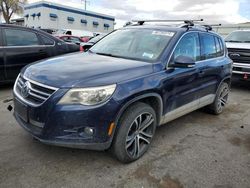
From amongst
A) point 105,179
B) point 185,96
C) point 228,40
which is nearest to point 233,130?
point 185,96

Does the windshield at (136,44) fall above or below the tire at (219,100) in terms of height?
above

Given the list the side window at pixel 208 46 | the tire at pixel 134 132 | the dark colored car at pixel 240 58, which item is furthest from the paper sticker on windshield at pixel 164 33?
the dark colored car at pixel 240 58

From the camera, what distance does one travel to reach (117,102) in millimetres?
2945

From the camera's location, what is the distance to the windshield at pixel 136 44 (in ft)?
12.7

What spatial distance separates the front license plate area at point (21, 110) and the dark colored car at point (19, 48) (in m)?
3.28

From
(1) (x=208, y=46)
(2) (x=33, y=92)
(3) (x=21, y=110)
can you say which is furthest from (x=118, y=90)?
(1) (x=208, y=46)

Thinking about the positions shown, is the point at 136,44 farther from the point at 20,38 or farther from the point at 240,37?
the point at 240,37

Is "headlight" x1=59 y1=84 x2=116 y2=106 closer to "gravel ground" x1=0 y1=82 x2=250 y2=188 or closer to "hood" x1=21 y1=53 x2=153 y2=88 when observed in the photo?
"hood" x1=21 y1=53 x2=153 y2=88

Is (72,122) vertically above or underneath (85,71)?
underneath

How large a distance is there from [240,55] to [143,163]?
19.7 ft

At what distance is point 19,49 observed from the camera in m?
6.50

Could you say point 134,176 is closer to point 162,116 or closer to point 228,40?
point 162,116

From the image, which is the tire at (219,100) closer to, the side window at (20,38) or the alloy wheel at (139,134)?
the alloy wheel at (139,134)

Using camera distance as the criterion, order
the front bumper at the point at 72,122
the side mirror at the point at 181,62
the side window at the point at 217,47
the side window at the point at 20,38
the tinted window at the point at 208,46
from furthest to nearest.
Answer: the side window at the point at 20,38 → the side window at the point at 217,47 → the tinted window at the point at 208,46 → the side mirror at the point at 181,62 → the front bumper at the point at 72,122
